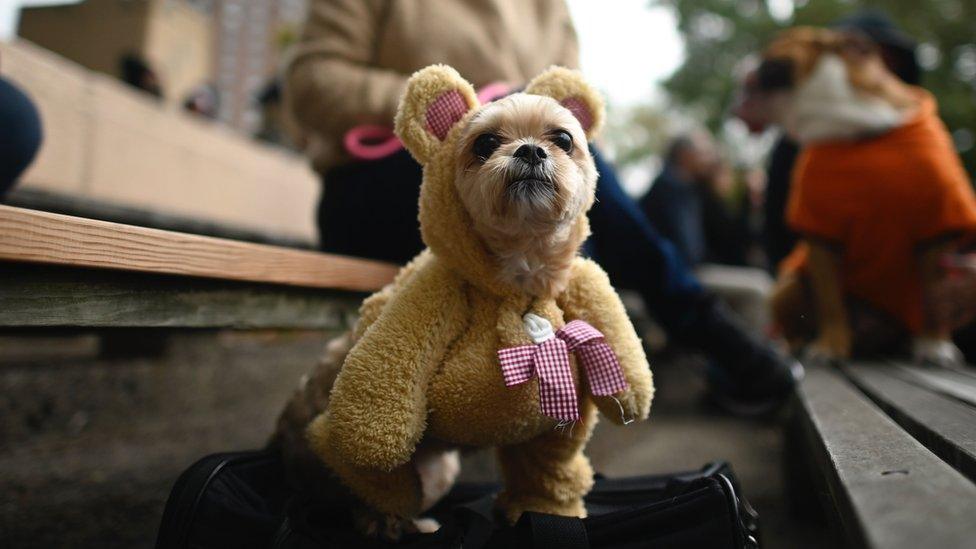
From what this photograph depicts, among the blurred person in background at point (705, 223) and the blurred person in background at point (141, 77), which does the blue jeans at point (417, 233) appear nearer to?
the blurred person in background at point (705, 223)

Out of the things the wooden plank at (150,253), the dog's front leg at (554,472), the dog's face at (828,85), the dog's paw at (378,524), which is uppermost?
the dog's face at (828,85)

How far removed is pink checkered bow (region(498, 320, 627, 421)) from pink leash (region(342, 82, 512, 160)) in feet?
2.05

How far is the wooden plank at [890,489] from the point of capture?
43 centimetres

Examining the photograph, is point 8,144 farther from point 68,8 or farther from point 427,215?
point 68,8

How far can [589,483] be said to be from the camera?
0.88 m

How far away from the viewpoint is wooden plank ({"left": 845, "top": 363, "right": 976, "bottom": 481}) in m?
0.67

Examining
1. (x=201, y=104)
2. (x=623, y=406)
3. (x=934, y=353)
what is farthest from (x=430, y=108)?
(x=201, y=104)

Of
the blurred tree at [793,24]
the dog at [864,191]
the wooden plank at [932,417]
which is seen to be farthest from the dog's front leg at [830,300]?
the blurred tree at [793,24]

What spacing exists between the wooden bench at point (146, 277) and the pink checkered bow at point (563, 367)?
0.49 meters

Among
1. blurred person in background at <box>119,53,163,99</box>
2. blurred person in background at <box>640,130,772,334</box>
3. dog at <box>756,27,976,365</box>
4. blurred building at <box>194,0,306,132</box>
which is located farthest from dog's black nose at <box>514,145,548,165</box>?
blurred building at <box>194,0,306,132</box>

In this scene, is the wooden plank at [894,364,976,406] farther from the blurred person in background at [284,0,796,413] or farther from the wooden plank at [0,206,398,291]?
the wooden plank at [0,206,398,291]

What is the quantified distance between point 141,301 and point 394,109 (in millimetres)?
624

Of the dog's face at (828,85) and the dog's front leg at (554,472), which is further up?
the dog's face at (828,85)

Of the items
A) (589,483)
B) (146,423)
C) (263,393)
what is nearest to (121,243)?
(589,483)
